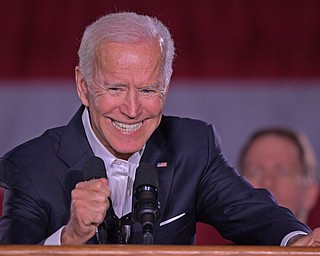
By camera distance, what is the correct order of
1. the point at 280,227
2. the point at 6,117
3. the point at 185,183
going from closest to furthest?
the point at 280,227 → the point at 185,183 → the point at 6,117

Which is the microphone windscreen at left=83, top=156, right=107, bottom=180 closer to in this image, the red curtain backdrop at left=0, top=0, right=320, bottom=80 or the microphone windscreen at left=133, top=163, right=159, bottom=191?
the microphone windscreen at left=133, top=163, right=159, bottom=191

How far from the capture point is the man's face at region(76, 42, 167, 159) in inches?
70.8

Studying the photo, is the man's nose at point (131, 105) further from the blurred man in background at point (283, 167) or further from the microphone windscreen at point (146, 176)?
the blurred man in background at point (283, 167)

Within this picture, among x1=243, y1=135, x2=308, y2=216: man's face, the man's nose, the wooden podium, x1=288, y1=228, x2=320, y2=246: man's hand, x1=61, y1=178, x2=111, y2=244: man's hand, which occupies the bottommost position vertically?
x1=243, y1=135, x2=308, y2=216: man's face

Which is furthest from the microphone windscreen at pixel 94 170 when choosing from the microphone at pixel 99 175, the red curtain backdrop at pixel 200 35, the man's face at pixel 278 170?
the red curtain backdrop at pixel 200 35

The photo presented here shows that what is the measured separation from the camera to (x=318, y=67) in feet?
10.6

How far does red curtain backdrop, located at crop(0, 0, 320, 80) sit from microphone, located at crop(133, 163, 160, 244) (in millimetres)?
1540

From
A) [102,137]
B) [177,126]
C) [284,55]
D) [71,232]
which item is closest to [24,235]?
[71,232]

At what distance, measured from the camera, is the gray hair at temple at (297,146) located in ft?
9.68

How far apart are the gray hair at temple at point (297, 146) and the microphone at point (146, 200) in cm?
128

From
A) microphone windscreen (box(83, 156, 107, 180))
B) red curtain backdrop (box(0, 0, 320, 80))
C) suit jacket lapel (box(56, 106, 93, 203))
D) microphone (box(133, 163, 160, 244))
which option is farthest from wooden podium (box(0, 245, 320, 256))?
red curtain backdrop (box(0, 0, 320, 80))

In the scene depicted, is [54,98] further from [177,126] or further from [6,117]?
[177,126]

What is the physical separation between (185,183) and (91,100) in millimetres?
274

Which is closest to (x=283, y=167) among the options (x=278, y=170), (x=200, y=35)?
(x=278, y=170)
